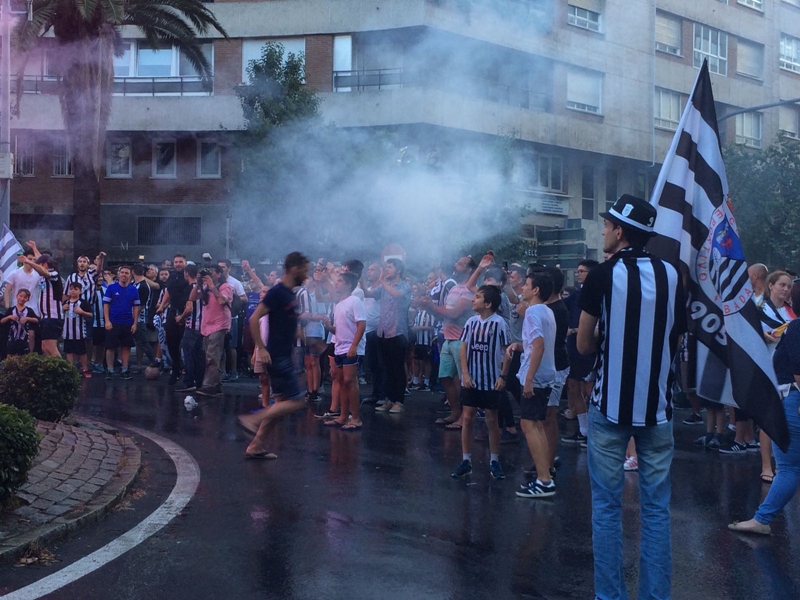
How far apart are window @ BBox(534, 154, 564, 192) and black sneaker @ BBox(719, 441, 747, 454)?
18.2 meters

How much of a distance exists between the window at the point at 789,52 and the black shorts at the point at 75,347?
27.1 meters

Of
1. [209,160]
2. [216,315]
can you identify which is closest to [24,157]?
[209,160]

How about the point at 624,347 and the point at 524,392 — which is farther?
the point at 524,392

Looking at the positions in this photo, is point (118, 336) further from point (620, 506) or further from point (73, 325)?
point (620, 506)

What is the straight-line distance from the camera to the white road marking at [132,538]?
4.36 m

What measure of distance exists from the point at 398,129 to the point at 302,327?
44.6 feet

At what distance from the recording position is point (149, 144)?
28000mm

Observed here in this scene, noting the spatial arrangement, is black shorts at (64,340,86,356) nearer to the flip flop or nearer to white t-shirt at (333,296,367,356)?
white t-shirt at (333,296,367,356)

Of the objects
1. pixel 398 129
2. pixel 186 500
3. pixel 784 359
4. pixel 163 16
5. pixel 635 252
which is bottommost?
pixel 186 500

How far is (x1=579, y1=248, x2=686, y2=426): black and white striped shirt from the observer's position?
13.0 ft

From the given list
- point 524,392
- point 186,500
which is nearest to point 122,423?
point 186,500

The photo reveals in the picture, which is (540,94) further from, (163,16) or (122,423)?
(122,423)

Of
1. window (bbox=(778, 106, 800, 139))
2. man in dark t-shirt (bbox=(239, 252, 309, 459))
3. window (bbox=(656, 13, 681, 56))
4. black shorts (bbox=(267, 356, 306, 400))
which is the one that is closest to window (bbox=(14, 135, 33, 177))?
window (bbox=(656, 13, 681, 56))

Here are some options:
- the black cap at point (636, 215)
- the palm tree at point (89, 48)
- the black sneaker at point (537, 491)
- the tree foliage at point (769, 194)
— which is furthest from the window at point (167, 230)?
the black cap at point (636, 215)
